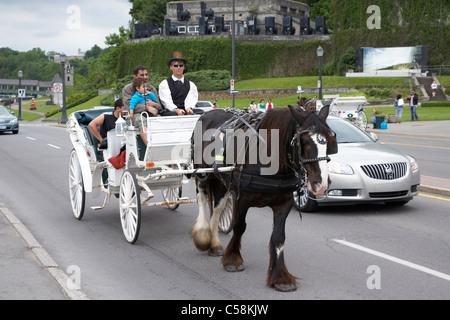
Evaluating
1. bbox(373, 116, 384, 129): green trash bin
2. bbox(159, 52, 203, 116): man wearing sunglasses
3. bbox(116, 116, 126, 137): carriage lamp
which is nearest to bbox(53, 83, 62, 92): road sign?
bbox(373, 116, 384, 129): green trash bin

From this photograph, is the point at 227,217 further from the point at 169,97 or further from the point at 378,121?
the point at 378,121

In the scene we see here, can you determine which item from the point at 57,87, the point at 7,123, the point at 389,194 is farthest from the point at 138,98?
the point at 57,87

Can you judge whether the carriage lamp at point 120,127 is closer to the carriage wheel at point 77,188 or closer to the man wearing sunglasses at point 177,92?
the man wearing sunglasses at point 177,92

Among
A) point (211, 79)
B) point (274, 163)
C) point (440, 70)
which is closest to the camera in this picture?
point (274, 163)

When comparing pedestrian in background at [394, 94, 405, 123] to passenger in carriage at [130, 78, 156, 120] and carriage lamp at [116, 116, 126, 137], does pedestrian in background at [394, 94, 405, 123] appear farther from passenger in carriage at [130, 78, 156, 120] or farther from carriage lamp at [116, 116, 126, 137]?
carriage lamp at [116, 116, 126, 137]

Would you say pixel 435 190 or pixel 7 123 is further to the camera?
pixel 7 123

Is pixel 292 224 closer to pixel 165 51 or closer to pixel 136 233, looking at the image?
pixel 136 233

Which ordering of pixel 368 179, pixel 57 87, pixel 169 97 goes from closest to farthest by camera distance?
pixel 169 97
pixel 368 179
pixel 57 87

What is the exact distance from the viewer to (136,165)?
870 centimetres

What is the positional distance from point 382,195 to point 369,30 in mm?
69331

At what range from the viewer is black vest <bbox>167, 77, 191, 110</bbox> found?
8922 mm

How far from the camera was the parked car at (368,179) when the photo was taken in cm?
989

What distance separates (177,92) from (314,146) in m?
3.85
